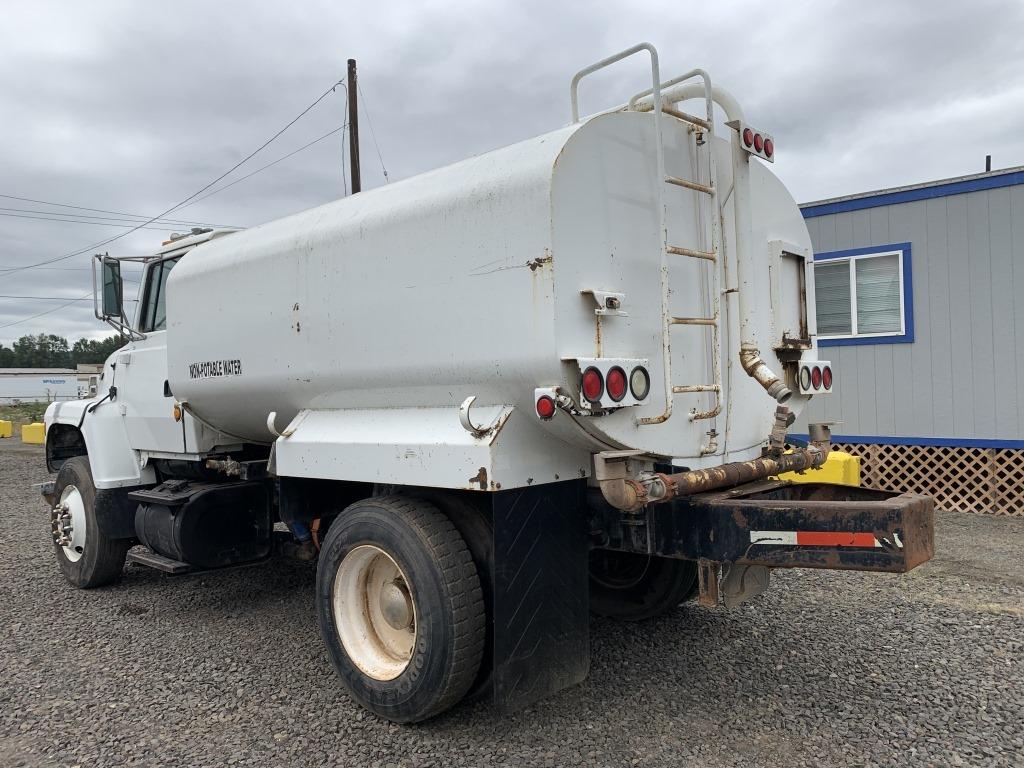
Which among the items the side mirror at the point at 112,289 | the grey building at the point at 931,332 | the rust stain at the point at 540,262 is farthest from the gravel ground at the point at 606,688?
the grey building at the point at 931,332

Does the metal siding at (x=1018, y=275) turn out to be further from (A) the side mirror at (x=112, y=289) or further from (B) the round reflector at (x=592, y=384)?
(A) the side mirror at (x=112, y=289)

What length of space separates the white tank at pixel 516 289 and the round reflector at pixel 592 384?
0.04 m

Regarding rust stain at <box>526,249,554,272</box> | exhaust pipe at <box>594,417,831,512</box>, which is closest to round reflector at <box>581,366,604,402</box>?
exhaust pipe at <box>594,417,831,512</box>

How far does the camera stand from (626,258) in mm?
3461

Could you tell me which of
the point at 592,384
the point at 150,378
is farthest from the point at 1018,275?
the point at 150,378

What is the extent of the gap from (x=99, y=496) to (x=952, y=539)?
25.8 ft

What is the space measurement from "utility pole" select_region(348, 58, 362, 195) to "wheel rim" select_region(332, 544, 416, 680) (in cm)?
1368

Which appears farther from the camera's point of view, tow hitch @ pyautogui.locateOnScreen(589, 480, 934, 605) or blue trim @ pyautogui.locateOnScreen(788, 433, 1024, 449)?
blue trim @ pyautogui.locateOnScreen(788, 433, 1024, 449)

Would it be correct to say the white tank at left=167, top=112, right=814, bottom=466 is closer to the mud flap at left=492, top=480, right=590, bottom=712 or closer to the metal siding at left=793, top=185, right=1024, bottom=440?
the mud flap at left=492, top=480, right=590, bottom=712

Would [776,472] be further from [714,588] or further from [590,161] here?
[590,161]

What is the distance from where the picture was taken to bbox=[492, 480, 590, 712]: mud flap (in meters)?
3.45

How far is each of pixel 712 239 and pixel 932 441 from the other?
22.8ft

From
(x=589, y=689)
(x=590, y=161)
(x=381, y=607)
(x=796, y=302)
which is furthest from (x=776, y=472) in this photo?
(x=381, y=607)

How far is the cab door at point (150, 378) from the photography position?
5914mm
